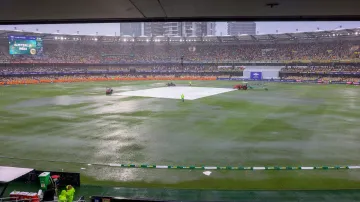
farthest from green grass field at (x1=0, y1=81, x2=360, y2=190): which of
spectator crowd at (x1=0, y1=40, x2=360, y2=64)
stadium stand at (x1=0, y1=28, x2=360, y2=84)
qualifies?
spectator crowd at (x1=0, y1=40, x2=360, y2=64)

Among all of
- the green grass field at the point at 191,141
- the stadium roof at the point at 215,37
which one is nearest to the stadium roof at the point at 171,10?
the green grass field at the point at 191,141

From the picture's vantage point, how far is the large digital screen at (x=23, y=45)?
78188 mm

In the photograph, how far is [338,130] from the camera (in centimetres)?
2491

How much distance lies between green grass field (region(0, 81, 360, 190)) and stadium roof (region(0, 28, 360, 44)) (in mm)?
66743

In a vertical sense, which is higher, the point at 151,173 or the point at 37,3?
the point at 37,3

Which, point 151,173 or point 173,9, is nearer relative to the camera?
point 173,9

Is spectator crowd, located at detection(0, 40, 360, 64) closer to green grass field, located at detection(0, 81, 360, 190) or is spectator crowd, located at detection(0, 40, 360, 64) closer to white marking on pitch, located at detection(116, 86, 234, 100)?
white marking on pitch, located at detection(116, 86, 234, 100)

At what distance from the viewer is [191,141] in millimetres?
21609

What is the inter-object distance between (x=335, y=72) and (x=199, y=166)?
87395 mm

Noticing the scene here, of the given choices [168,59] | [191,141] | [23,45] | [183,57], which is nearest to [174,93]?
[191,141]

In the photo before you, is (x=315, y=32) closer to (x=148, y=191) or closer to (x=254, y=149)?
(x=254, y=149)

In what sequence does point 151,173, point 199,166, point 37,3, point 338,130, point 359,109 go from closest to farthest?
point 37,3 < point 151,173 < point 199,166 < point 338,130 < point 359,109

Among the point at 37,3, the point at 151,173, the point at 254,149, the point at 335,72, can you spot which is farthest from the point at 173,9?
the point at 335,72

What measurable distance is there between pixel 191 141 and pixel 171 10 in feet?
53.9
